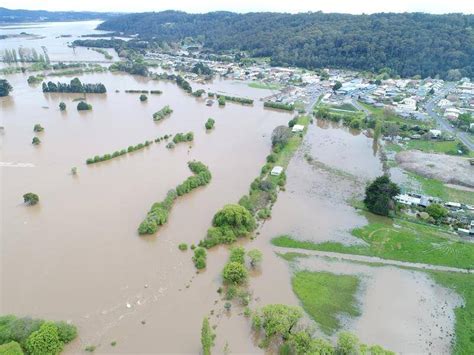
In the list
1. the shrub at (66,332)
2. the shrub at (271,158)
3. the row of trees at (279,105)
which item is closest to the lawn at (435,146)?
the shrub at (271,158)

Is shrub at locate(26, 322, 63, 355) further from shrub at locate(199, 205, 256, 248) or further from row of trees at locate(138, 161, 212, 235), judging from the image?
shrub at locate(199, 205, 256, 248)

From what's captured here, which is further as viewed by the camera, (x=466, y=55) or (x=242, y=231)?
(x=466, y=55)

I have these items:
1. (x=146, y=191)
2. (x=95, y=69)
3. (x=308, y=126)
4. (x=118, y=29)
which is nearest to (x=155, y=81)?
(x=95, y=69)

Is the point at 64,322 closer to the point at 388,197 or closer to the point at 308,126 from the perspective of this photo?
the point at 388,197

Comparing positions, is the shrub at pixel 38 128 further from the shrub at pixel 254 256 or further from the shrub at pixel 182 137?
the shrub at pixel 254 256

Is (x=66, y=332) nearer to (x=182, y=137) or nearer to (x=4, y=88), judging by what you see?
(x=182, y=137)

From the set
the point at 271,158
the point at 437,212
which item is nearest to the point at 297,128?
the point at 271,158

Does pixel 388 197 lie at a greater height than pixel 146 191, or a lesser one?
greater
